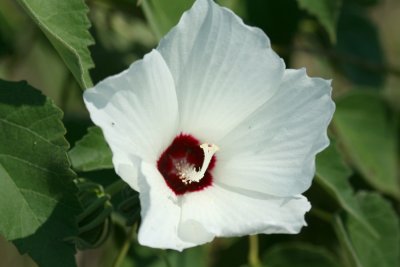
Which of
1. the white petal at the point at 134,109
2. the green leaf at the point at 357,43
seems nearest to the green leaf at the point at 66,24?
the white petal at the point at 134,109

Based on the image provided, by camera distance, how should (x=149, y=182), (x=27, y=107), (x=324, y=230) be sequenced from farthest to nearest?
(x=324, y=230)
(x=27, y=107)
(x=149, y=182)

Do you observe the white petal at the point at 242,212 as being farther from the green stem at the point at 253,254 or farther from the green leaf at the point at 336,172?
the green stem at the point at 253,254

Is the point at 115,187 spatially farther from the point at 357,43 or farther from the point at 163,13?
the point at 357,43

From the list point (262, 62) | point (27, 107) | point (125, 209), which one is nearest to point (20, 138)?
point (27, 107)

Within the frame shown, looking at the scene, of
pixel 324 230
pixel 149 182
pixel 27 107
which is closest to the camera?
pixel 149 182

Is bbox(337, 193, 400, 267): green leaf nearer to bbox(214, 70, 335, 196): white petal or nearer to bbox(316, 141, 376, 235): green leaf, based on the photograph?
bbox(316, 141, 376, 235): green leaf

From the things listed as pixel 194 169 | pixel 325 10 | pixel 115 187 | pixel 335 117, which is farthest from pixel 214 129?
pixel 335 117

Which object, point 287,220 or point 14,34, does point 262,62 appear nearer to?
point 287,220
